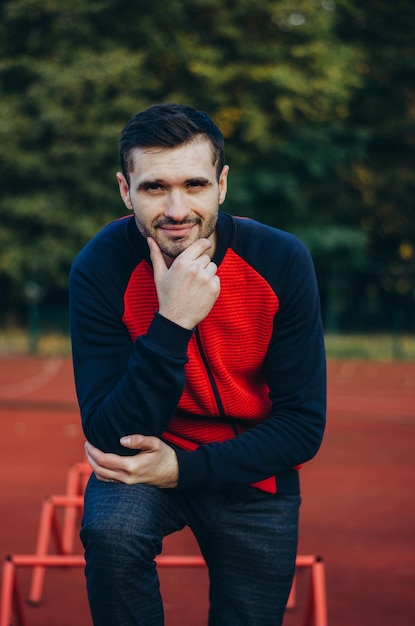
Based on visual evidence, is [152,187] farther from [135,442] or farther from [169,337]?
[135,442]

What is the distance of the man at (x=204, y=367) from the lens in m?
2.66

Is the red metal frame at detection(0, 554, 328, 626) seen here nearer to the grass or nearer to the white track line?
the white track line

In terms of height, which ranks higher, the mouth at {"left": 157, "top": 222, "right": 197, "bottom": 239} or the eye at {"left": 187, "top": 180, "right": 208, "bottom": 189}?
the eye at {"left": 187, "top": 180, "right": 208, "bottom": 189}

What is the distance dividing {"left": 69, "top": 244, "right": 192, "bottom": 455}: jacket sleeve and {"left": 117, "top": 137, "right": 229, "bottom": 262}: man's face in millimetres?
204

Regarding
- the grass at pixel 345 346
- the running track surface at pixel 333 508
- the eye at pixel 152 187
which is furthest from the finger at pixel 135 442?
the grass at pixel 345 346

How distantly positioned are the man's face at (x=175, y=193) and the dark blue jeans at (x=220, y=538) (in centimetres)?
71

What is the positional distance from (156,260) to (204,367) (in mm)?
339

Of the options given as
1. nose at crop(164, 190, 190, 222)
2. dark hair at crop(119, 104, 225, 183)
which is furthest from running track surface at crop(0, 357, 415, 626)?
dark hair at crop(119, 104, 225, 183)

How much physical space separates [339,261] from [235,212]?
2.49 m

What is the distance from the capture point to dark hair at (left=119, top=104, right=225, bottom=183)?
273cm

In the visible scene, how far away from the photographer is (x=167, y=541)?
5.45 meters

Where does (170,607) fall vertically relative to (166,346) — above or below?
below

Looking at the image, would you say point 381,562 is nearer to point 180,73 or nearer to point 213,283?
point 213,283

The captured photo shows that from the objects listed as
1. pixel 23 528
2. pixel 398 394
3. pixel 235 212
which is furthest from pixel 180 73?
pixel 23 528
